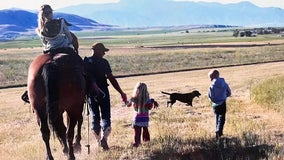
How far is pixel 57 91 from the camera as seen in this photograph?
720cm

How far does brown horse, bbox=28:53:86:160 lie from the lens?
7.18 m

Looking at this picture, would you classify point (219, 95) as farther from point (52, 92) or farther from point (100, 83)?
point (52, 92)

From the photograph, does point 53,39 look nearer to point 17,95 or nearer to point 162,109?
point 162,109

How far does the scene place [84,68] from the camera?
26.0ft

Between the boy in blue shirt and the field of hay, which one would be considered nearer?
the field of hay

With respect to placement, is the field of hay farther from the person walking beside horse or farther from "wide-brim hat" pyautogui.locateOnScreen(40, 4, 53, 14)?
"wide-brim hat" pyautogui.locateOnScreen(40, 4, 53, 14)

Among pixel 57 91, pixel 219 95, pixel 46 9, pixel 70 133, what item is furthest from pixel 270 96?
pixel 57 91

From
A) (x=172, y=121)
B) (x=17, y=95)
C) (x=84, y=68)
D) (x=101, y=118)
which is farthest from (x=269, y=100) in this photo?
(x=17, y=95)

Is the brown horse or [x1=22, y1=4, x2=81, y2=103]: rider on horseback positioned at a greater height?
[x1=22, y1=4, x2=81, y2=103]: rider on horseback

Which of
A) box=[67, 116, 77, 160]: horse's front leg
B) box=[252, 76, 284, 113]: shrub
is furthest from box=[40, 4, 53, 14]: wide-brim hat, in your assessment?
box=[252, 76, 284, 113]: shrub

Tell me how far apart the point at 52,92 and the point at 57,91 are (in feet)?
0.26

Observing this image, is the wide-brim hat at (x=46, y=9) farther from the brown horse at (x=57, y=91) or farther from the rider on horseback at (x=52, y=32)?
the brown horse at (x=57, y=91)

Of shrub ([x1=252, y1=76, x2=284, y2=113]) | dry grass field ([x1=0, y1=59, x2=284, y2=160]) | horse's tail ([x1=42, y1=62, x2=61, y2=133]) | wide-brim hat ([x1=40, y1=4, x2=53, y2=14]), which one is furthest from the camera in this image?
shrub ([x1=252, y1=76, x2=284, y2=113])

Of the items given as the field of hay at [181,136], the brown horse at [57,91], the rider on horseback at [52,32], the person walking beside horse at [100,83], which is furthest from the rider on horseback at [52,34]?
the field of hay at [181,136]
